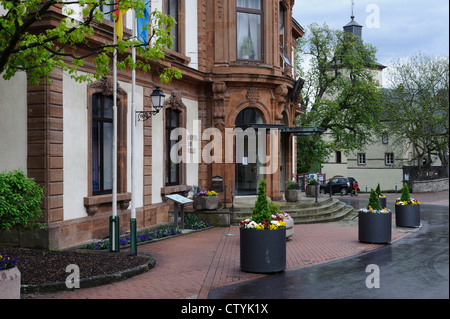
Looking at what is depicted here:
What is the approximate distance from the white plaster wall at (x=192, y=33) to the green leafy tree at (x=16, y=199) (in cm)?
1105

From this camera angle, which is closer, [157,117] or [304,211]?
[157,117]

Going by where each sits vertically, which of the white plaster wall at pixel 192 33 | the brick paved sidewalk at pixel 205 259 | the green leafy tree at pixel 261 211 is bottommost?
the brick paved sidewalk at pixel 205 259

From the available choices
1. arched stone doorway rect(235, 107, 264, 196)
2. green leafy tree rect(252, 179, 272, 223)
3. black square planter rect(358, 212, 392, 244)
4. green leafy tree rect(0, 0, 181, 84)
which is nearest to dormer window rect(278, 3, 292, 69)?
arched stone doorway rect(235, 107, 264, 196)

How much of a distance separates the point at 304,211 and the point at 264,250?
30.2 ft

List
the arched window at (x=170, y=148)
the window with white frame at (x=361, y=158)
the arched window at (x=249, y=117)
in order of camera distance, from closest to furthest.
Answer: the arched window at (x=170, y=148) < the arched window at (x=249, y=117) < the window with white frame at (x=361, y=158)

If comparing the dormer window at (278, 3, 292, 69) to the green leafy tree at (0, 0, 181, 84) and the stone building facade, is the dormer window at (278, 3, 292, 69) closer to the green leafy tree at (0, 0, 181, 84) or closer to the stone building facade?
the stone building facade

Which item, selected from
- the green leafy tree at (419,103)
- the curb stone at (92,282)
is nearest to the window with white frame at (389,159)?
the green leafy tree at (419,103)

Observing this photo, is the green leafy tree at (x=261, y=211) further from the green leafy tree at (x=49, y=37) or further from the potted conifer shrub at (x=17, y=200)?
the potted conifer shrub at (x=17, y=200)

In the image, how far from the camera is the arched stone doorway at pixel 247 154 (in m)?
20.3

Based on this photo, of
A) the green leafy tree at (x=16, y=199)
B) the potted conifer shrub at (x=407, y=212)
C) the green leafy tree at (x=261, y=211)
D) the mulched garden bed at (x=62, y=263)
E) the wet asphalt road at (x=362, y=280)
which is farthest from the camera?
the potted conifer shrub at (x=407, y=212)

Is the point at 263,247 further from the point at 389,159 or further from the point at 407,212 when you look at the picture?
the point at 389,159

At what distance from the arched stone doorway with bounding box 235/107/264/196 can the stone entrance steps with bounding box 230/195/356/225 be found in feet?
2.07

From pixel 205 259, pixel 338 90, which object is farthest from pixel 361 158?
pixel 205 259

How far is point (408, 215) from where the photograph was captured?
656 inches
